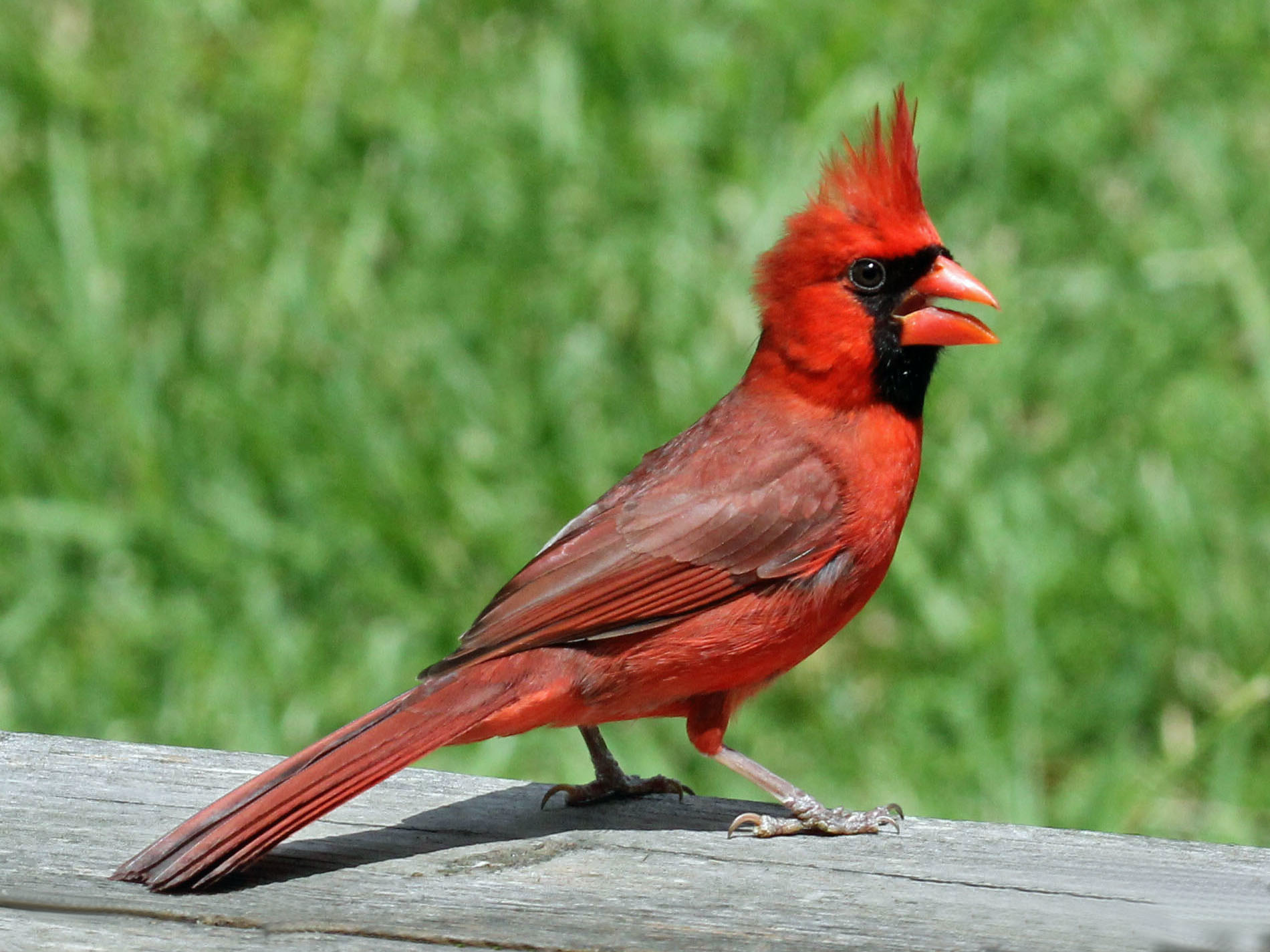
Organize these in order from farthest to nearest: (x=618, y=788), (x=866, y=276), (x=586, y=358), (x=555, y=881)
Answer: (x=586, y=358), (x=866, y=276), (x=618, y=788), (x=555, y=881)

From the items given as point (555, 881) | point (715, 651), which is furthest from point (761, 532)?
point (555, 881)

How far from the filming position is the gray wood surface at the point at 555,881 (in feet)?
6.68

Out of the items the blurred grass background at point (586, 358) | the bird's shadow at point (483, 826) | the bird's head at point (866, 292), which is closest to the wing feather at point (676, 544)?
the bird's head at point (866, 292)

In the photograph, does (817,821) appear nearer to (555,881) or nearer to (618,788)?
(618,788)

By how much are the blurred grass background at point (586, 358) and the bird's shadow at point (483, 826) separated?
1.50 m

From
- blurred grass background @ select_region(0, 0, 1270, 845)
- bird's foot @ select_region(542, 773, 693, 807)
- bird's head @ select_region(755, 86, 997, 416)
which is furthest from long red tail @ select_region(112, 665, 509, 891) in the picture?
blurred grass background @ select_region(0, 0, 1270, 845)

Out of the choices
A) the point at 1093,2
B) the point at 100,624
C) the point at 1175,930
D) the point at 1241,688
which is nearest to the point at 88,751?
the point at 1175,930

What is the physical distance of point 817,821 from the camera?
2740 millimetres

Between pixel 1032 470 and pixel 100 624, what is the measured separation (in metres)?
2.31

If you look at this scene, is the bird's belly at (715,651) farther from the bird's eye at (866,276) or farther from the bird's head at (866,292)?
the bird's eye at (866,276)

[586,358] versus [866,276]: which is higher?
[586,358]

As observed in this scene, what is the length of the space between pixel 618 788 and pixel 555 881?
1.98 feet

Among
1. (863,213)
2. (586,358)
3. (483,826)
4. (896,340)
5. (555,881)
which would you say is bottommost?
(555,881)

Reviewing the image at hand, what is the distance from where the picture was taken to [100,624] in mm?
4664
